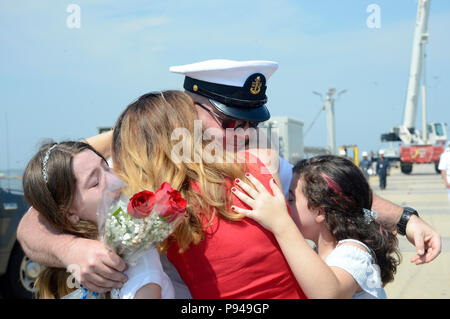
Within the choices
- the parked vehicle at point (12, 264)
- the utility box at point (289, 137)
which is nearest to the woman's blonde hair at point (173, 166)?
the parked vehicle at point (12, 264)

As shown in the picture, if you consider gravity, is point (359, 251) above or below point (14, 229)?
above

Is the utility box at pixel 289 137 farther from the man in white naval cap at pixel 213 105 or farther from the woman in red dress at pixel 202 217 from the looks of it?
the woman in red dress at pixel 202 217

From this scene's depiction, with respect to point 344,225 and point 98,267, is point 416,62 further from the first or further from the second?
point 98,267

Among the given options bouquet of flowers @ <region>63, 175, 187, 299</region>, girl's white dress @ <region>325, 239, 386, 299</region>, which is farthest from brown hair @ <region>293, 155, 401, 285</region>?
bouquet of flowers @ <region>63, 175, 187, 299</region>

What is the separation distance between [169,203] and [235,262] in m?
0.31

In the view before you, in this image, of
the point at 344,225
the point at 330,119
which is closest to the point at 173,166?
the point at 344,225

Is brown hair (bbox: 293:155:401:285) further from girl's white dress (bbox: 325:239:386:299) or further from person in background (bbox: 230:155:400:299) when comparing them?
girl's white dress (bbox: 325:239:386:299)

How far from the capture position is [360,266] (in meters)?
A: 1.82

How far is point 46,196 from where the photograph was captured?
5.50ft

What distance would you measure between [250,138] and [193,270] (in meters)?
0.53
